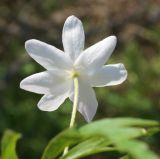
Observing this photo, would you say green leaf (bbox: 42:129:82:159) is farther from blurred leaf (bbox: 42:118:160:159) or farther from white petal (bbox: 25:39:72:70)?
white petal (bbox: 25:39:72:70)

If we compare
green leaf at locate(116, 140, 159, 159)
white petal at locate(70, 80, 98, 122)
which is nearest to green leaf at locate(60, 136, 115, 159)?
green leaf at locate(116, 140, 159, 159)

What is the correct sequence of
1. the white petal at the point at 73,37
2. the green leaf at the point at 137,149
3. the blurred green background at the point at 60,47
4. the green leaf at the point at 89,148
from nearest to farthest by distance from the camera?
1. the green leaf at the point at 137,149
2. the green leaf at the point at 89,148
3. the white petal at the point at 73,37
4. the blurred green background at the point at 60,47

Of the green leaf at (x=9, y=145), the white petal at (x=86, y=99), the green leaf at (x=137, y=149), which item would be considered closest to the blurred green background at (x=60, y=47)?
the white petal at (x=86, y=99)

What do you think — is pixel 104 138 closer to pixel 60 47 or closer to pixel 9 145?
pixel 9 145

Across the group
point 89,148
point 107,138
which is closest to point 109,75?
point 89,148

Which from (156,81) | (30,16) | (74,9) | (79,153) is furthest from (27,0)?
(79,153)

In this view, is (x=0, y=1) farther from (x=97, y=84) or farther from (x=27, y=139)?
(x=97, y=84)

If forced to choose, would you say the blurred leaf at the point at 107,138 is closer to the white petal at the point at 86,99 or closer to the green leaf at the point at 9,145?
the green leaf at the point at 9,145
